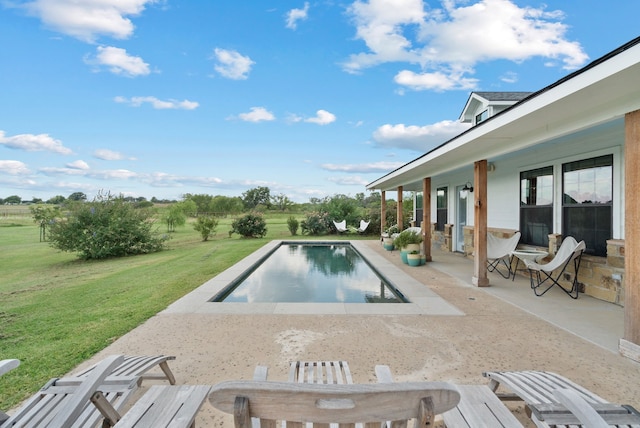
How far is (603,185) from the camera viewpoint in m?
5.00

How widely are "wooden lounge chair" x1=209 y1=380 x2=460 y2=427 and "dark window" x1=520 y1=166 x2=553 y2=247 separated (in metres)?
6.64

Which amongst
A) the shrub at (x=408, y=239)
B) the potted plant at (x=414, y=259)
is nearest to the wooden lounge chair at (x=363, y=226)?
the shrub at (x=408, y=239)

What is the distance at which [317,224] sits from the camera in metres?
18.3

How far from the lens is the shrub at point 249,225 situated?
1617 centimetres

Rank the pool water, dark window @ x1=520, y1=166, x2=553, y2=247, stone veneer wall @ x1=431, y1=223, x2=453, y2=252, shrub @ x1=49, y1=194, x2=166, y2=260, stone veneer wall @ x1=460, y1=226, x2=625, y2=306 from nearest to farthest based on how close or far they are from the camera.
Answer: stone veneer wall @ x1=460, y1=226, x2=625, y2=306 → the pool water → dark window @ x1=520, y1=166, x2=553, y2=247 → stone veneer wall @ x1=431, y1=223, x2=453, y2=252 → shrub @ x1=49, y1=194, x2=166, y2=260

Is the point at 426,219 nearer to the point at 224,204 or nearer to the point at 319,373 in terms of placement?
the point at 319,373

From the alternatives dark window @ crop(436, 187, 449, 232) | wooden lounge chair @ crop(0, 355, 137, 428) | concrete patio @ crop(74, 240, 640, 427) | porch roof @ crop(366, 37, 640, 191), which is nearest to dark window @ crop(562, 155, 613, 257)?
concrete patio @ crop(74, 240, 640, 427)

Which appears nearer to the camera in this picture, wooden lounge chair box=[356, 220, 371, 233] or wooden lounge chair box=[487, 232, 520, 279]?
wooden lounge chair box=[487, 232, 520, 279]

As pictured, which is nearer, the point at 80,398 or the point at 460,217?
the point at 80,398

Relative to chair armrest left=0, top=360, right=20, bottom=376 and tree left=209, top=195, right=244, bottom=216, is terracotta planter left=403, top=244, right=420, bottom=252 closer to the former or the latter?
chair armrest left=0, top=360, right=20, bottom=376

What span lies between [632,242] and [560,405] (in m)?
2.31

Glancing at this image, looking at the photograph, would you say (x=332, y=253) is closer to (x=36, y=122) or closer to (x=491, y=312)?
(x=491, y=312)

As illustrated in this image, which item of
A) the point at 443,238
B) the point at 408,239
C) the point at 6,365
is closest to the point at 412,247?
the point at 408,239

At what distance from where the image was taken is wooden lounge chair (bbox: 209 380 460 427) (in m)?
0.98
